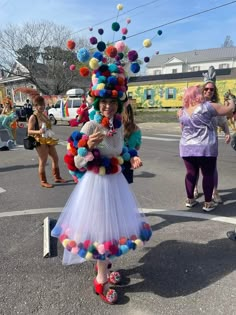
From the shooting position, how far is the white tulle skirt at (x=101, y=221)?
2.57 metres

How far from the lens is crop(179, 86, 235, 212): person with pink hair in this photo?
4.28 metres

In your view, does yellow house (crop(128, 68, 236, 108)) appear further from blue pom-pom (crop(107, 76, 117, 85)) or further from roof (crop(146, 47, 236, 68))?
blue pom-pom (crop(107, 76, 117, 85))

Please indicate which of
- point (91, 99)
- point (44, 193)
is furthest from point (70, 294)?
point (44, 193)

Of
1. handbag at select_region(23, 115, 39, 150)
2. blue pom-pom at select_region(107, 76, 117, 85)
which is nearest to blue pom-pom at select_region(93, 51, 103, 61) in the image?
blue pom-pom at select_region(107, 76, 117, 85)

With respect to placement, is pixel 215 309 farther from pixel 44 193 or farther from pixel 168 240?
pixel 44 193

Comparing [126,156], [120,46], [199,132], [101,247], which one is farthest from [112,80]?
[199,132]

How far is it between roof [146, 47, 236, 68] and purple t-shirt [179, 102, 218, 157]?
219ft

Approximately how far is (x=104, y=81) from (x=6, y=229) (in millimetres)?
2646

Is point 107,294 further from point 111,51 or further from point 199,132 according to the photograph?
point 199,132

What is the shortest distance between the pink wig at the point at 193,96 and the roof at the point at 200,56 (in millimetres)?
66696

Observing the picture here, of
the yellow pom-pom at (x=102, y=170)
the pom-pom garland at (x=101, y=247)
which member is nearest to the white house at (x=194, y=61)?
the yellow pom-pom at (x=102, y=170)

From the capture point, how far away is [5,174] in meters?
7.66

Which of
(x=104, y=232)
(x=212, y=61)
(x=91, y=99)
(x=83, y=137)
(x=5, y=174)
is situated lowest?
(x=5, y=174)

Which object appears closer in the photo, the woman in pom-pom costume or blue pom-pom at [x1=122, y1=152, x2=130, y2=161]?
the woman in pom-pom costume
